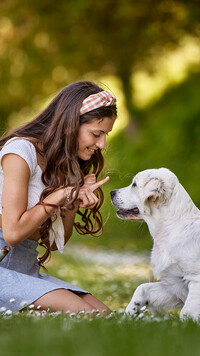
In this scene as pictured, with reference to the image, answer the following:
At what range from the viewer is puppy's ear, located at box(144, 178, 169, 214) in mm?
4273

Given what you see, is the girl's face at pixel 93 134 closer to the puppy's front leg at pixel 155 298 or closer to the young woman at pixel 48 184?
the young woman at pixel 48 184

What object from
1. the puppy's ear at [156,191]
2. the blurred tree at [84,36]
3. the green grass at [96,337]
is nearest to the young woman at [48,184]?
the puppy's ear at [156,191]

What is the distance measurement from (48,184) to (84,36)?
41.7ft

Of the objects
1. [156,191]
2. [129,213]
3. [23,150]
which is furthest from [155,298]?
[23,150]

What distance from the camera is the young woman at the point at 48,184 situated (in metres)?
4.02

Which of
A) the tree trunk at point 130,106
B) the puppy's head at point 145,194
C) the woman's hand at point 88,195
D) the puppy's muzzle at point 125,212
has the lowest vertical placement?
the tree trunk at point 130,106

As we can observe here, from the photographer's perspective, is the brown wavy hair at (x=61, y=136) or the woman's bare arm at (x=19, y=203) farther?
the brown wavy hair at (x=61, y=136)

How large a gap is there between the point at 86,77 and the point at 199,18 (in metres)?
5.47

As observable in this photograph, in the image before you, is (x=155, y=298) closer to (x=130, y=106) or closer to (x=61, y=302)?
(x=61, y=302)

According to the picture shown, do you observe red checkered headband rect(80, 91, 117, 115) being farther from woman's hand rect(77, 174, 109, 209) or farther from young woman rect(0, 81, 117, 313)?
woman's hand rect(77, 174, 109, 209)

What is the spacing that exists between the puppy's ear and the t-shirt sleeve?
0.83 meters

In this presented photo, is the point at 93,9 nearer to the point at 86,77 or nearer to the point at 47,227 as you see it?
the point at 86,77

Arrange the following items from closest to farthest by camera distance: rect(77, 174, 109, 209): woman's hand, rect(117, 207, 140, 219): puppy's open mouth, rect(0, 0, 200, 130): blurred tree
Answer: rect(77, 174, 109, 209): woman's hand → rect(117, 207, 140, 219): puppy's open mouth → rect(0, 0, 200, 130): blurred tree

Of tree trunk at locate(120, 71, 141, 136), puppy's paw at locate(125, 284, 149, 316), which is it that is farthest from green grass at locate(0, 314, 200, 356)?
tree trunk at locate(120, 71, 141, 136)
